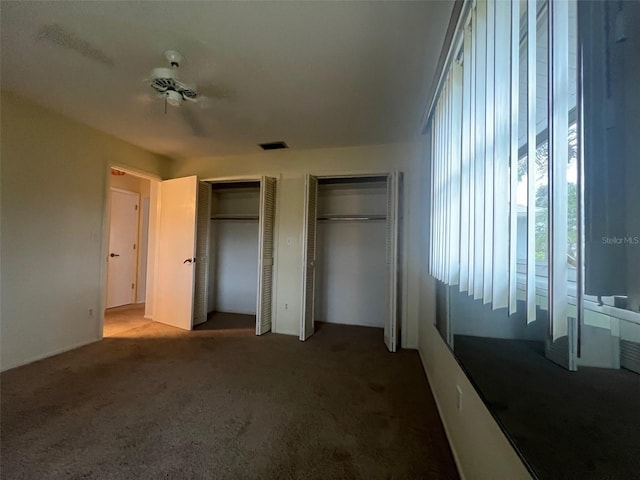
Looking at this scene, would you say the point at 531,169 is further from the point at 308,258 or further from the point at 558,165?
the point at 308,258

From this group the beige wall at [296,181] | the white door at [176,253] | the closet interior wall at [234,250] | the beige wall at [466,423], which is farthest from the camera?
the closet interior wall at [234,250]

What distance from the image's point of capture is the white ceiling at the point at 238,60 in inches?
62.2

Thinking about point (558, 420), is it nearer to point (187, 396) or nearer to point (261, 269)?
point (187, 396)

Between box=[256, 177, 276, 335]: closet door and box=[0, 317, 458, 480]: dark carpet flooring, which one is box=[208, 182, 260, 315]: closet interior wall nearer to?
box=[256, 177, 276, 335]: closet door

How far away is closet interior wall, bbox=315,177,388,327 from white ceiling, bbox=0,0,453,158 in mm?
1248

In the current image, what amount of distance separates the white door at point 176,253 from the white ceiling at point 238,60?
3.56 ft

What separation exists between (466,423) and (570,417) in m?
0.67

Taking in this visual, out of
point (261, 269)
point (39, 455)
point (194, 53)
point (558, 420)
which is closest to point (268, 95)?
point (194, 53)

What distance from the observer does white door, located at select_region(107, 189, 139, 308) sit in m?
4.99

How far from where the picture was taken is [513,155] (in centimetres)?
87

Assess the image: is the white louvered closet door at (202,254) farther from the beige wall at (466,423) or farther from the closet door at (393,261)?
the beige wall at (466,423)

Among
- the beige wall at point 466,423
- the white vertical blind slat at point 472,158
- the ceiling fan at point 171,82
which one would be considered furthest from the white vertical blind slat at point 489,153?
the ceiling fan at point 171,82

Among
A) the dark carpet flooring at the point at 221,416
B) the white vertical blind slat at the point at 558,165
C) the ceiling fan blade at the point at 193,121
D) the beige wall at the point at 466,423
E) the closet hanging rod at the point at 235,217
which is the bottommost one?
the dark carpet flooring at the point at 221,416

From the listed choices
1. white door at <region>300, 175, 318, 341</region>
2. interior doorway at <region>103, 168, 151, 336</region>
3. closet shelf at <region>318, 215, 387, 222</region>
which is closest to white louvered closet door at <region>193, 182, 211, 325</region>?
interior doorway at <region>103, 168, 151, 336</region>
